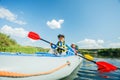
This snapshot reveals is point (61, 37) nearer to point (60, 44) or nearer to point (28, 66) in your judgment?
point (60, 44)

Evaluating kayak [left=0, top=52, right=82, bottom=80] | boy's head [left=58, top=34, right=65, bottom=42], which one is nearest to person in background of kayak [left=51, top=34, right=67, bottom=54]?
boy's head [left=58, top=34, right=65, bottom=42]

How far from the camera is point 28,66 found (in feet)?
19.1

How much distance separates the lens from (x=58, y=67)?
714cm

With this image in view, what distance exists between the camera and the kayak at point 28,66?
5438mm

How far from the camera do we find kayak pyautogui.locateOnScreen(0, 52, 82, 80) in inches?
214

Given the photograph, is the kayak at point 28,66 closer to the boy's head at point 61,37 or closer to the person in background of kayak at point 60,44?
the person in background of kayak at point 60,44

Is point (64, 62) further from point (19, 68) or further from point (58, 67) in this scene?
point (19, 68)

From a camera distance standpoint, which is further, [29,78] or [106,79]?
[106,79]

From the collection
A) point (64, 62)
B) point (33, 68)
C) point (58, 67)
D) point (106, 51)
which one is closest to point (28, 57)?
point (33, 68)

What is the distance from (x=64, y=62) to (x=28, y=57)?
2.17 meters

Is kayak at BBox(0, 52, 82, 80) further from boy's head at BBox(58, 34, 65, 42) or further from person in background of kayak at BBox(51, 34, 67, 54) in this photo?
boy's head at BBox(58, 34, 65, 42)

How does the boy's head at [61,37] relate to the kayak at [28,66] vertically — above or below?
above

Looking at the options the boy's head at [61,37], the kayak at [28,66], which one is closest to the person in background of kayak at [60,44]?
the boy's head at [61,37]

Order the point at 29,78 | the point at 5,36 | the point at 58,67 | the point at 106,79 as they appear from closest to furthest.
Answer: the point at 29,78 < the point at 58,67 < the point at 106,79 < the point at 5,36
